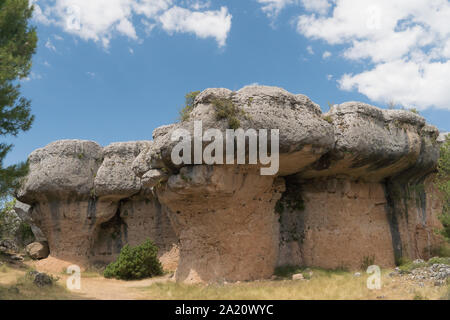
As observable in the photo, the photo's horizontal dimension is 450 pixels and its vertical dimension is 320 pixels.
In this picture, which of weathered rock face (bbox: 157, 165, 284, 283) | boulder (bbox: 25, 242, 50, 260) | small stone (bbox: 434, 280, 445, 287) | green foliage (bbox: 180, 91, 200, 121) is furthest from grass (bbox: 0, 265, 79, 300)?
boulder (bbox: 25, 242, 50, 260)

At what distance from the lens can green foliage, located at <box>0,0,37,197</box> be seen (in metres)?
9.97

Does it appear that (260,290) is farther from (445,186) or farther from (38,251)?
(38,251)

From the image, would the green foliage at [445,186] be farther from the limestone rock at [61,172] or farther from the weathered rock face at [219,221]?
the limestone rock at [61,172]

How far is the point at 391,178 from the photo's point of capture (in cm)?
1550

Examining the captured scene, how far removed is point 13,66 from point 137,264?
8.20m

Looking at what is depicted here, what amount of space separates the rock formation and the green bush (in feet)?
5.30

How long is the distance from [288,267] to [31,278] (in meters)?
8.31

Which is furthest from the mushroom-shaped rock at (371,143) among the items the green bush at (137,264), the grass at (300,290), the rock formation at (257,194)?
the green bush at (137,264)

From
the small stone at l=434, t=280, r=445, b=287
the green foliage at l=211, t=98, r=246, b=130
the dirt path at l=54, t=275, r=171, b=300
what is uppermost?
the green foliage at l=211, t=98, r=246, b=130

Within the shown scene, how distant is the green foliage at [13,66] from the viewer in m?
9.97

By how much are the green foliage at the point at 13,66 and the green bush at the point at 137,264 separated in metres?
5.40

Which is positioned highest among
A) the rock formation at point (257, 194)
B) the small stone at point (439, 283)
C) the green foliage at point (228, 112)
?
the green foliage at point (228, 112)

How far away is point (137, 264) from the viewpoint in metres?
14.4

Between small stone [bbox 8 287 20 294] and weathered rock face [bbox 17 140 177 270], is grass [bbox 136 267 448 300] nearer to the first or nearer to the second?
small stone [bbox 8 287 20 294]
